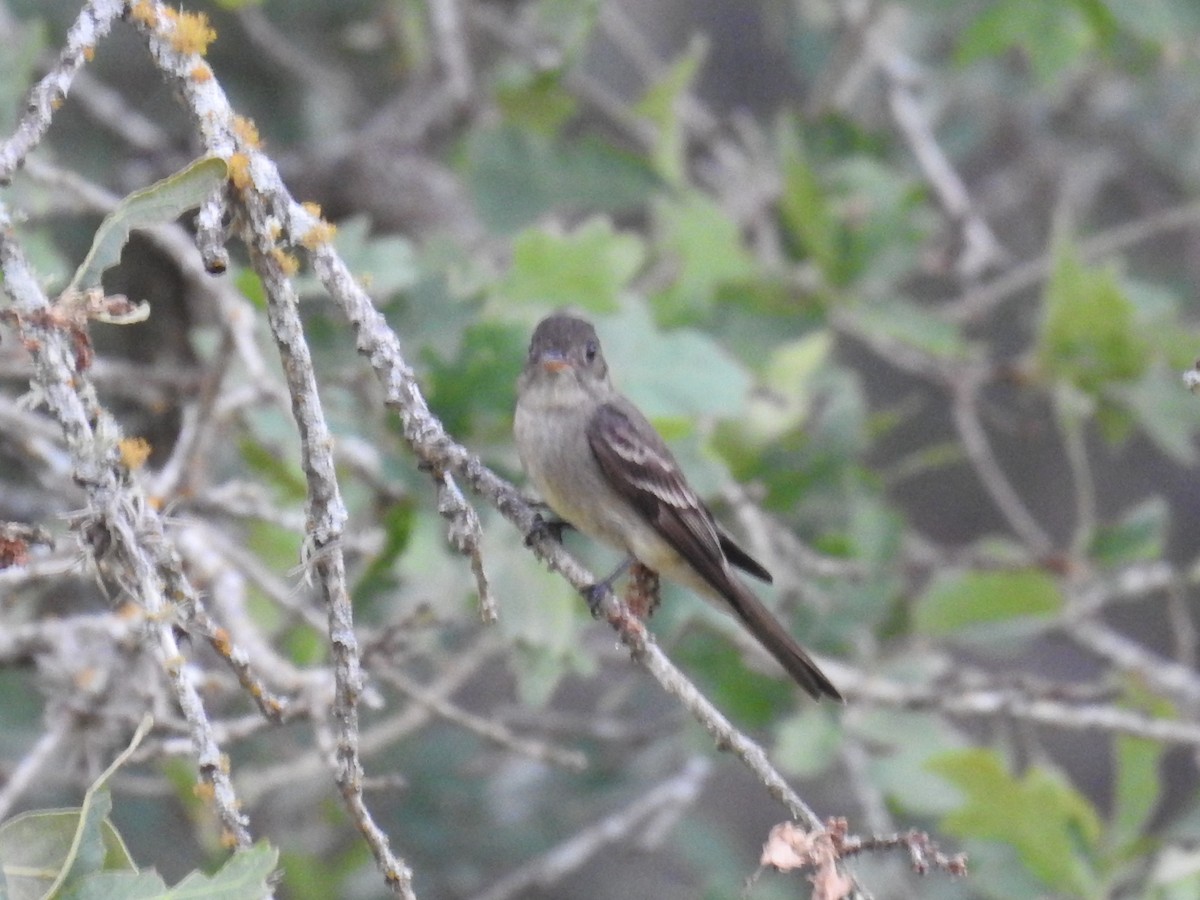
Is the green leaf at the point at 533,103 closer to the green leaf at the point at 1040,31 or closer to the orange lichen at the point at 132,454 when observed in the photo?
the green leaf at the point at 1040,31

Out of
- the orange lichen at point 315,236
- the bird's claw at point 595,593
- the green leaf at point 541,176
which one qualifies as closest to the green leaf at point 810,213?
the green leaf at point 541,176

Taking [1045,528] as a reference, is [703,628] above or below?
below

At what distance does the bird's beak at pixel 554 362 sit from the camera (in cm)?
416

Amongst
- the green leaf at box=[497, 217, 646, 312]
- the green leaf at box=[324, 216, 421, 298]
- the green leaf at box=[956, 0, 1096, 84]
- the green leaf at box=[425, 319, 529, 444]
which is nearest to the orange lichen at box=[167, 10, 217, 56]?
the green leaf at box=[324, 216, 421, 298]

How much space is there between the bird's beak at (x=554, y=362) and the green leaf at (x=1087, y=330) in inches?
74.3

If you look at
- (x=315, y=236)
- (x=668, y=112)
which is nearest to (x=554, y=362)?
(x=668, y=112)

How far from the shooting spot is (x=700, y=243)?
16.9ft

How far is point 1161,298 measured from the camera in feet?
18.6

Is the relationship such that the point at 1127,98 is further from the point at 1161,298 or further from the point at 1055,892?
the point at 1055,892

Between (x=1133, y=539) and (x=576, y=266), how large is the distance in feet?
7.04

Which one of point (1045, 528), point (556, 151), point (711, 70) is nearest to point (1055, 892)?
point (556, 151)

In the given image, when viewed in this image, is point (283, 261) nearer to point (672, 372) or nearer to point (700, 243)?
point (672, 372)

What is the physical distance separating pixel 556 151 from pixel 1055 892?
2.77 m

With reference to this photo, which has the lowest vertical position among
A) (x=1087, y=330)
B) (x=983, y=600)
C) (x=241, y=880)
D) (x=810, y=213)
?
(x=241, y=880)
